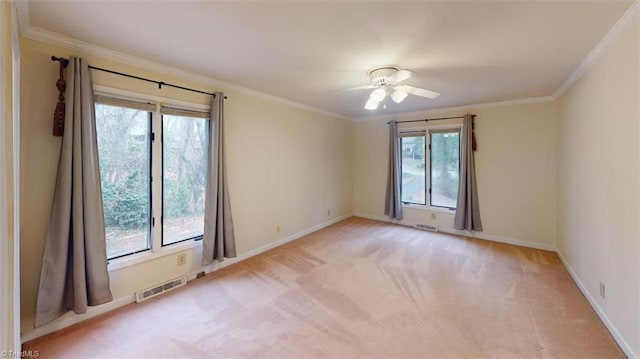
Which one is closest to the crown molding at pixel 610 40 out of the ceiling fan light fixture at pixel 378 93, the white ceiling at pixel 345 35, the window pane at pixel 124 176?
the white ceiling at pixel 345 35

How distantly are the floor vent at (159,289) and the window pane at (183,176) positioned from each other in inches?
16.9

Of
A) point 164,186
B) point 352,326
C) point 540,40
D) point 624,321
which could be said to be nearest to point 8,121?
point 164,186

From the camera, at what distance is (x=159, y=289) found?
279 centimetres

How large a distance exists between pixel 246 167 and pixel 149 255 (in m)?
1.52

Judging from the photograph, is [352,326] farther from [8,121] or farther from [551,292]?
[8,121]

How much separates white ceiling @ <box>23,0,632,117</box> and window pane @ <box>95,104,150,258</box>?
64 cm

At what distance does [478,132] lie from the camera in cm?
459

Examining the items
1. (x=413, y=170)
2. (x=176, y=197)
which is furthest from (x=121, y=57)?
(x=413, y=170)

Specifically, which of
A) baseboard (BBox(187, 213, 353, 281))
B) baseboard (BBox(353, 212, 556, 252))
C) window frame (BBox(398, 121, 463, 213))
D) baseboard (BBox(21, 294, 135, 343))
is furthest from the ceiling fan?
baseboard (BBox(21, 294, 135, 343))

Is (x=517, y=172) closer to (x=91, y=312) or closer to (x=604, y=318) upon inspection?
(x=604, y=318)

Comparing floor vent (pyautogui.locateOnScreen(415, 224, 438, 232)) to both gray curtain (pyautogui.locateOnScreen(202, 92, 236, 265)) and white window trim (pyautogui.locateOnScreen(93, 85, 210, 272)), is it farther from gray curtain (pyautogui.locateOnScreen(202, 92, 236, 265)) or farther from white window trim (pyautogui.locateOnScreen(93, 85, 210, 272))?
white window trim (pyautogui.locateOnScreen(93, 85, 210, 272))

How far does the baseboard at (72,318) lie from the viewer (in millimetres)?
2080

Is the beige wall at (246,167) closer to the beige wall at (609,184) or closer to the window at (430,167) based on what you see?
the window at (430,167)

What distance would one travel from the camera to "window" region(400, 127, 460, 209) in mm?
4926
